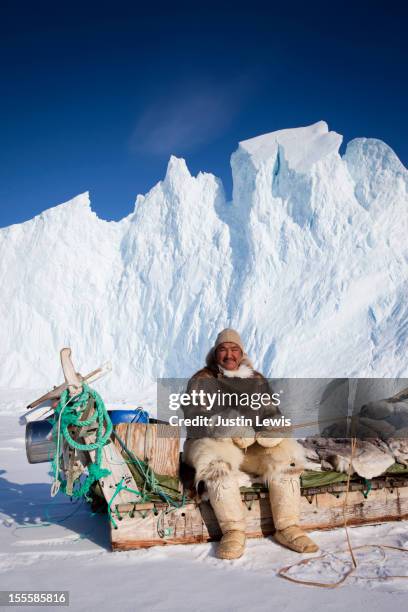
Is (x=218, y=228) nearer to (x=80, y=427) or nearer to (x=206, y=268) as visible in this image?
(x=206, y=268)

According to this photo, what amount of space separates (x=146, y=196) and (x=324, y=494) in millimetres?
20916

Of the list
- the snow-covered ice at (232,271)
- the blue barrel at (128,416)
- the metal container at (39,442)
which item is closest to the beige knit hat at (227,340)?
the blue barrel at (128,416)

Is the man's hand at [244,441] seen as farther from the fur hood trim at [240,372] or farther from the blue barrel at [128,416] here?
the blue barrel at [128,416]

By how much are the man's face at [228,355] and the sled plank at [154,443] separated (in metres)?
0.58

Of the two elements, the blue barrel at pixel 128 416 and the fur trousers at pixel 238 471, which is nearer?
the fur trousers at pixel 238 471

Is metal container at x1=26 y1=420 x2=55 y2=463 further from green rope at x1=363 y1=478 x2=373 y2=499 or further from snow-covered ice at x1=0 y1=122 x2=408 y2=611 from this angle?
snow-covered ice at x1=0 y1=122 x2=408 y2=611

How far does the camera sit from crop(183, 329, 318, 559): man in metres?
2.62

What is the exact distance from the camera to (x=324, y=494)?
2.95m


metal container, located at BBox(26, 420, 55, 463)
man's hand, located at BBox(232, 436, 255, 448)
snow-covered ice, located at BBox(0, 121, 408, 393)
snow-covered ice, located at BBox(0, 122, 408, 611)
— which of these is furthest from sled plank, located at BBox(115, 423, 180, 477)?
snow-covered ice, located at BBox(0, 121, 408, 393)

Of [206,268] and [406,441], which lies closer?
[406,441]

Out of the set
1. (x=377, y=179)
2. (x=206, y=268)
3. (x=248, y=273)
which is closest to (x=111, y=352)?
(x=206, y=268)

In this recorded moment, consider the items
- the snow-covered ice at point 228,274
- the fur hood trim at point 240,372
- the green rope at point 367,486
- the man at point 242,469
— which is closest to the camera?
the man at point 242,469

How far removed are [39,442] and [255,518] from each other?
1565mm

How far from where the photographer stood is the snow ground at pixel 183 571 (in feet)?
6.67
